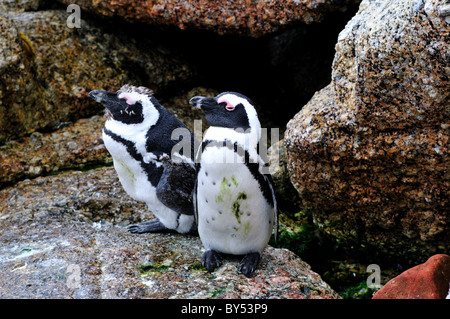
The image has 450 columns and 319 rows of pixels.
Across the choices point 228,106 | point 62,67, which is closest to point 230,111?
point 228,106

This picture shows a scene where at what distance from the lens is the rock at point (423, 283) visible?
2.45 meters

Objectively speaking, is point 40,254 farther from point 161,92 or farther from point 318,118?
point 161,92

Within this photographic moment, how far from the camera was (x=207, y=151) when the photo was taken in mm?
2635

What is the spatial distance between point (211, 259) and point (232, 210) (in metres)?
0.37

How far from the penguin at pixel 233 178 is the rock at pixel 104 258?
17 centimetres

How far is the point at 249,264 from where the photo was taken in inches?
112

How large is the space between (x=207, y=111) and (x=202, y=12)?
1841mm

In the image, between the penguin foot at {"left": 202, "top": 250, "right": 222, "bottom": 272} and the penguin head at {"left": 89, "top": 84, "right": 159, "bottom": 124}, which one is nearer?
the penguin foot at {"left": 202, "top": 250, "right": 222, "bottom": 272}

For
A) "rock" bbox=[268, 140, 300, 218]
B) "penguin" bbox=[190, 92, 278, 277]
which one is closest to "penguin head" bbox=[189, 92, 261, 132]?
"penguin" bbox=[190, 92, 278, 277]

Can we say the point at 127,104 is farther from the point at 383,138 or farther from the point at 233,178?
the point at 383,138

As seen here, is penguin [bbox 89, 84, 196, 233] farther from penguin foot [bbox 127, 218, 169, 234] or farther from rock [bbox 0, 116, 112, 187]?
rock [bbox 0, 116, 112, 187]

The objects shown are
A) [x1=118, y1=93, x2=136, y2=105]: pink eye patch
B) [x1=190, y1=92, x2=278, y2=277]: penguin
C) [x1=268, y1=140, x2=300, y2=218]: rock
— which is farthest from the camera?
[x1=268, y1=140, x2=300, y2=218]: rock

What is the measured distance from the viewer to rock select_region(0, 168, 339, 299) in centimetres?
264

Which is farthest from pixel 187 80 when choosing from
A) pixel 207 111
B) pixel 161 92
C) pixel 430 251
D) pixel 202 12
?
pixel 430 251
